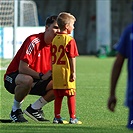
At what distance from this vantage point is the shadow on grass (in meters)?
7.86

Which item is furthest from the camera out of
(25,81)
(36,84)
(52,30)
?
(36,84)

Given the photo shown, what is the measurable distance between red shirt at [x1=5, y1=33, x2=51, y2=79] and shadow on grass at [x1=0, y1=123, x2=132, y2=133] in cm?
95

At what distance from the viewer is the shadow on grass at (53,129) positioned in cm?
786

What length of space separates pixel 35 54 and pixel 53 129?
1.43 metres

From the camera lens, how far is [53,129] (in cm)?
803

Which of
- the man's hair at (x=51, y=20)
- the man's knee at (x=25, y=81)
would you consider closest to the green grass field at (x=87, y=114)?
the man's knee at (x=25, y=81)

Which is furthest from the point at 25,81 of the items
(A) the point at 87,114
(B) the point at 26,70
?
(A) the point at 87,114

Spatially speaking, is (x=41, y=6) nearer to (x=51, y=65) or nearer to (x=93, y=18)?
(x=93, y=18)

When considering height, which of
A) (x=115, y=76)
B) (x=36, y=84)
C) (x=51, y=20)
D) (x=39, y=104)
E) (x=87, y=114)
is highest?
(x=51, y=20)

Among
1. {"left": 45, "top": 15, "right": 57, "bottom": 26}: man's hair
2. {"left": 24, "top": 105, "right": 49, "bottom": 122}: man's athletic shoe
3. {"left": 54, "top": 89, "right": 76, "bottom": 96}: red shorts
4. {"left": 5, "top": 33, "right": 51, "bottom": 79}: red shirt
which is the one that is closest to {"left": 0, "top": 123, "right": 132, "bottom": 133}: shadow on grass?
{"left": 54, "top": 89, "right": 76, "bottom": 96}: red shorts

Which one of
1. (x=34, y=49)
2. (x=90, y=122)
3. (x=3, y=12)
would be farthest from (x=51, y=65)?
(x=3, y=12)

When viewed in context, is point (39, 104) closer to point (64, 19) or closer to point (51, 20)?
point (51, 20)

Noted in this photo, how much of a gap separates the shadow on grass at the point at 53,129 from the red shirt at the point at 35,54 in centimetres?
95

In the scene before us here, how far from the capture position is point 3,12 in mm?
22453
